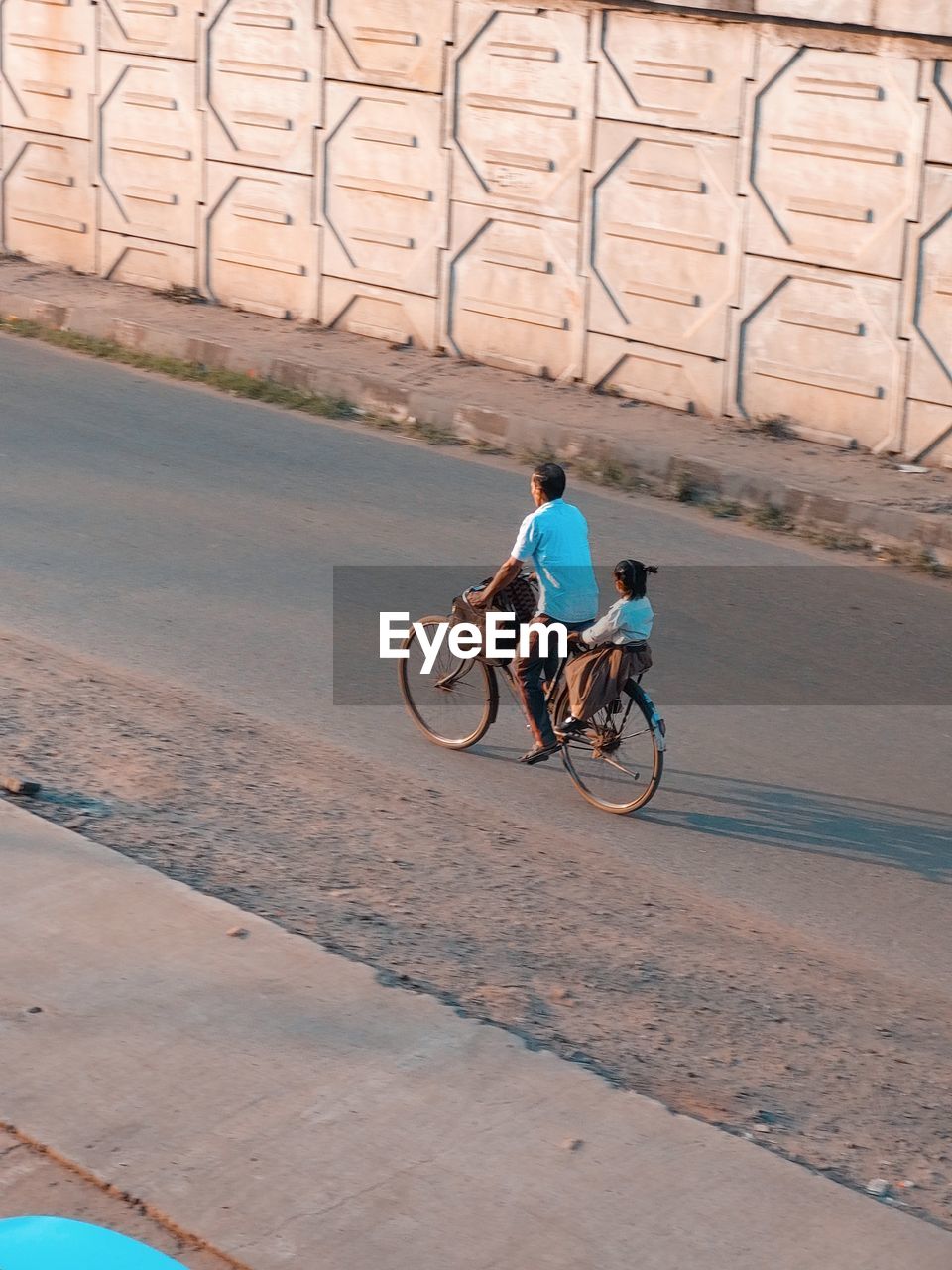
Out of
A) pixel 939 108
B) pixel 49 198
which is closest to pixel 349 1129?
pixel 939 108

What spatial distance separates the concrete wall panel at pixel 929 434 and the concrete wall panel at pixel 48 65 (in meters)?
8.75

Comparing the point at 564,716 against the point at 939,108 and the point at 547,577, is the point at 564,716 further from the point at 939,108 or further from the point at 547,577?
the point at 939,108

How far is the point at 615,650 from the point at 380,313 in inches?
326

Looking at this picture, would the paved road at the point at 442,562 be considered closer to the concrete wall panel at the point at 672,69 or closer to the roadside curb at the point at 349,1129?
the roadside curb at the point at 349,1129

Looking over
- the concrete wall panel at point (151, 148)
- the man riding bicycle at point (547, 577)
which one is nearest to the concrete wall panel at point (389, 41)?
the concrete wall panel at point (151, 148)

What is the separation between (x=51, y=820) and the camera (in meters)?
6.66

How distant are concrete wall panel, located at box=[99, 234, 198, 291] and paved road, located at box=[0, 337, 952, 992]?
2.35m

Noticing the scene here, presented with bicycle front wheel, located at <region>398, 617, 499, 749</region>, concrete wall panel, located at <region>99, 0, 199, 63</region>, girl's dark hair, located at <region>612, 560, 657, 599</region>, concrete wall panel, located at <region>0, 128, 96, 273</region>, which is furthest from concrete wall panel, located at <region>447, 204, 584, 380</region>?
girl's dark hair, located at <region>612, 560, 657, 599</region>

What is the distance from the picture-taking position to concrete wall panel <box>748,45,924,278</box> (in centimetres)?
1147

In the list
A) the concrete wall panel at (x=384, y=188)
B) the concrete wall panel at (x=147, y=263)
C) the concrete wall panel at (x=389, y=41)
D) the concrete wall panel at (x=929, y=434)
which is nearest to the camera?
the concrete wall panel at (x=929, y=434)

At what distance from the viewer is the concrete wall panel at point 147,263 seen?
16.1m

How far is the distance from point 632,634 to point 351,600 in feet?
9.47

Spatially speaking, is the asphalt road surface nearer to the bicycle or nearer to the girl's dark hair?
the bicycle

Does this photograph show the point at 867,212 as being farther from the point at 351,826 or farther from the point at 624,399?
the point at 351,826
